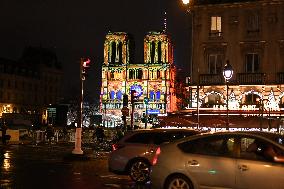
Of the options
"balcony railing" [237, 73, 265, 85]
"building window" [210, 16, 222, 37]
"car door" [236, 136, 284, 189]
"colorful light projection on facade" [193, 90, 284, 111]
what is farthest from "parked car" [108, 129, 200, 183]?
"building window" [210, 16, 222, 37]

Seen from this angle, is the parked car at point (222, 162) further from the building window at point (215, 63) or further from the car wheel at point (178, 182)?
the building window at point (215, 63)

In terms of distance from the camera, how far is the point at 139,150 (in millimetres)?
16781

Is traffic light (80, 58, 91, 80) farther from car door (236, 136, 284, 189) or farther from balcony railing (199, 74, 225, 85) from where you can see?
car door (236, 136, 284, 189)

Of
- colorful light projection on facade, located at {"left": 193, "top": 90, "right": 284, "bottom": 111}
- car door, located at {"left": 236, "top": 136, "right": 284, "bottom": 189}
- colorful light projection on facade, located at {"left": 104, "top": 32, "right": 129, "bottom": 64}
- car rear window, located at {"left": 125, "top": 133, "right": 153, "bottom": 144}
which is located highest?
colorful light projection on facade, located at {"left": 104, "top": 32, "right": 129, "bottom": 64}

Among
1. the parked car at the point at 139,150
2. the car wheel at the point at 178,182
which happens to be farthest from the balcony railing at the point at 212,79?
the car wheel at the point at 178,182

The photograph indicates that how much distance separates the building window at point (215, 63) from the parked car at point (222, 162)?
2635 centimetres

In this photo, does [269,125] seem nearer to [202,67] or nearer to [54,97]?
[202,67]

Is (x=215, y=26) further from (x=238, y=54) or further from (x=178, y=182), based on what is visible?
(x=178, y=182)

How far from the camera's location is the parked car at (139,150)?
16625mm

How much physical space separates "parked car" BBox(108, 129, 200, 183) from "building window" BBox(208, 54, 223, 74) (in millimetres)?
21357

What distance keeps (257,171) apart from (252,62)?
2711 cm

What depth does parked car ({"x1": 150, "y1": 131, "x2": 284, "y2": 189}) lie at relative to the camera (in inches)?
428

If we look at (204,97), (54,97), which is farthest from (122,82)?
(204,97)

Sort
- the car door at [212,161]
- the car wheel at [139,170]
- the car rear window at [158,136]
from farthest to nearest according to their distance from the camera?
the car rear window at [158,136]
the car wheel at [139,170]
the car door at [212,161]
